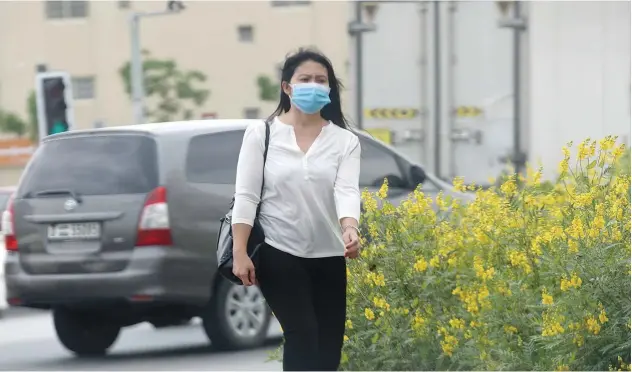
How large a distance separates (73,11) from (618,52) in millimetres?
47922

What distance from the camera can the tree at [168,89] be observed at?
57169mm

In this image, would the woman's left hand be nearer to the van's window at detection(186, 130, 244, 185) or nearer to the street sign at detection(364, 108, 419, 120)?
the van's window at detection(186, 130, 244, 185)

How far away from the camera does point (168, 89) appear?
57.8m

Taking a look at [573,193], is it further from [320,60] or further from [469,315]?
[320,60]

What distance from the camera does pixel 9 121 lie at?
58594 millimetres

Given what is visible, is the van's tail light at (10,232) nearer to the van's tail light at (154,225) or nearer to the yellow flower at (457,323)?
the van's tail light at (154,225)

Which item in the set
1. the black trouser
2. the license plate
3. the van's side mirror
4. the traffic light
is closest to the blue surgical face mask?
the black trouser

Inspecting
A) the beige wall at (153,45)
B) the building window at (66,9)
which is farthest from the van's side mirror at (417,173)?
the building window at (66,9)

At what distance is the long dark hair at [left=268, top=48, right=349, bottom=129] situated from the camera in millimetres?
6434

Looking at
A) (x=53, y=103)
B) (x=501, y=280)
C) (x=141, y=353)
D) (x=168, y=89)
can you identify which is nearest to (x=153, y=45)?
(x=168, y=89)

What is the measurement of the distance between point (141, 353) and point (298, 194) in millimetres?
6329

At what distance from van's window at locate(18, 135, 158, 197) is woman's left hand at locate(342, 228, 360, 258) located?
5276mm

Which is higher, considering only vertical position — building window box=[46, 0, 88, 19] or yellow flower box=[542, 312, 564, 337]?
building window box=[46, 0, 88, 19]

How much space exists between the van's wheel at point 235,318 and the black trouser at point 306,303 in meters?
5.38
